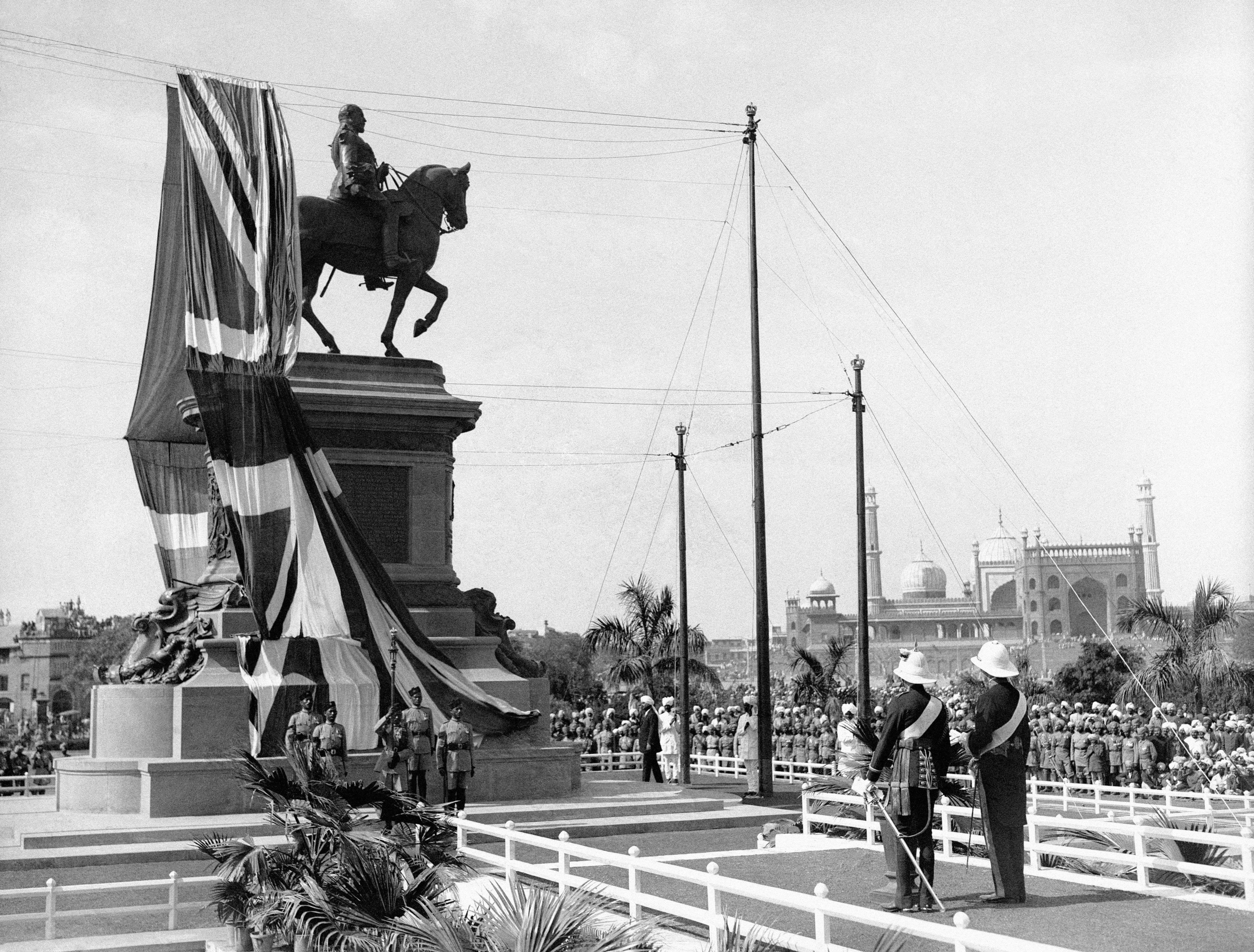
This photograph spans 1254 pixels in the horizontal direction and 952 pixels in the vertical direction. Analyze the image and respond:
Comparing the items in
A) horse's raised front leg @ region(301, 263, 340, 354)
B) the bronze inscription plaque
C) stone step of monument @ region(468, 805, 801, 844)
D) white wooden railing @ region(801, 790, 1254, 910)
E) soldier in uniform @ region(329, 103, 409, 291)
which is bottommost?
stone step of monument @ region(468, 805, 801, 844)

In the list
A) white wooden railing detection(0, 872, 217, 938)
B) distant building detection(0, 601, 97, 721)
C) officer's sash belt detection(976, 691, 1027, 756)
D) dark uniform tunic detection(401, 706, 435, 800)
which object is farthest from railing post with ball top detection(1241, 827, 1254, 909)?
distant building detection(0, 601, 97, 721)

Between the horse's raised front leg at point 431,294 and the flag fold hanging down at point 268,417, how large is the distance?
2.79 metres

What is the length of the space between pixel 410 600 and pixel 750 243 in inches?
330

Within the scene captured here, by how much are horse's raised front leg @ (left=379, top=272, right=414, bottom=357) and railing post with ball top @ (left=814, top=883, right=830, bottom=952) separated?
1874 cm

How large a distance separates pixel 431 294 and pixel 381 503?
13.5 ft

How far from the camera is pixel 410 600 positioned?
25.0 meters

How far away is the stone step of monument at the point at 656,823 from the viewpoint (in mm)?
19453

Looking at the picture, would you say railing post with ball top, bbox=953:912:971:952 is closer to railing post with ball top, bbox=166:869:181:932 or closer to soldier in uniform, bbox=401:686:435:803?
railing post with ball top, bbox=166:869:181:932

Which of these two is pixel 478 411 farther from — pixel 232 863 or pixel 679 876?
pixel 679 876

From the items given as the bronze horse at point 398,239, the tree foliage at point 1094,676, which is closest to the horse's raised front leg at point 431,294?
the bronze horse at point 398,239

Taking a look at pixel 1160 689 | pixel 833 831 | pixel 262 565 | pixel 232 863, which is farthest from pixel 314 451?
pixel 1160 689

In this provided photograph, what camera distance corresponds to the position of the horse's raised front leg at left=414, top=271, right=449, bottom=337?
2661cm

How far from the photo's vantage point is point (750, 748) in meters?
26.7

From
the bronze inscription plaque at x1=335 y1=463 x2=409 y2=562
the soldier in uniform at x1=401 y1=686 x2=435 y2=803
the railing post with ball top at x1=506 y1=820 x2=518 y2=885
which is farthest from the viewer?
the bronze inscription plaque at x1=335 y1=463 x2=409 y2=562
